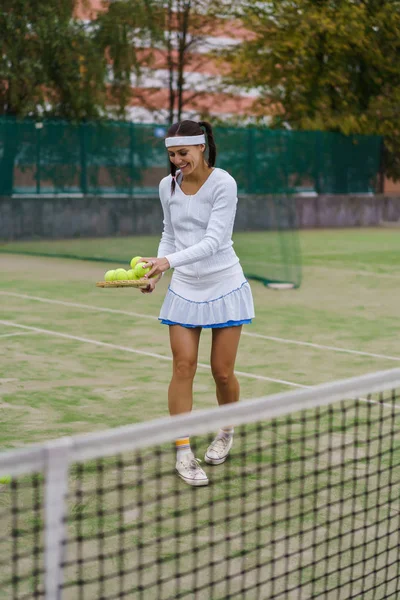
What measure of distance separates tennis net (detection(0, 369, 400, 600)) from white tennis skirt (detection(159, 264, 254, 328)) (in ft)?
2.36

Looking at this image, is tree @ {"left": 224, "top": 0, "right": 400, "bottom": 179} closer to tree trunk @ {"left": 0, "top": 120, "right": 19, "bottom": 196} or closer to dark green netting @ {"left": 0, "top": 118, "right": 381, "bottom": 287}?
dark green netting @ {"left": 0, "top": 118, "right": 381, "bottom": 287}

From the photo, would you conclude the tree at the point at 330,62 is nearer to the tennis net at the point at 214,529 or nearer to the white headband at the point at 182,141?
the white headband at the point at 182,141

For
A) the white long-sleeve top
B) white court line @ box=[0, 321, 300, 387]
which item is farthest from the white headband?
white court line @ box=[0, 321, 300, 387]

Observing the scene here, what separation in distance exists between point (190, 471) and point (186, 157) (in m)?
1.61

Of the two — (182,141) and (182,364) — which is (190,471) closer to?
(182,364)

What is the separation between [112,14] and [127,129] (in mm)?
2927

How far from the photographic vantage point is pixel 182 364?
5152 millimetres

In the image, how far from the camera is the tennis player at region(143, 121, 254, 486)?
16.4ft

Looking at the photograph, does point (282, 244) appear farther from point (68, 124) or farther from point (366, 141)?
point (366, 141)

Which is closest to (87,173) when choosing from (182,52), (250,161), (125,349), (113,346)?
(250,161)

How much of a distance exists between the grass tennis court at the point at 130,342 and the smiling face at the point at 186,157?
6.62 feet

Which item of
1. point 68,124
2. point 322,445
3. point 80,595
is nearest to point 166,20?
point 68,124

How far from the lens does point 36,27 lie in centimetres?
2078

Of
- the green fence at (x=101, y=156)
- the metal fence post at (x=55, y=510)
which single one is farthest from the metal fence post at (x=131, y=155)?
the metal fence post at (x=55, y=510)
